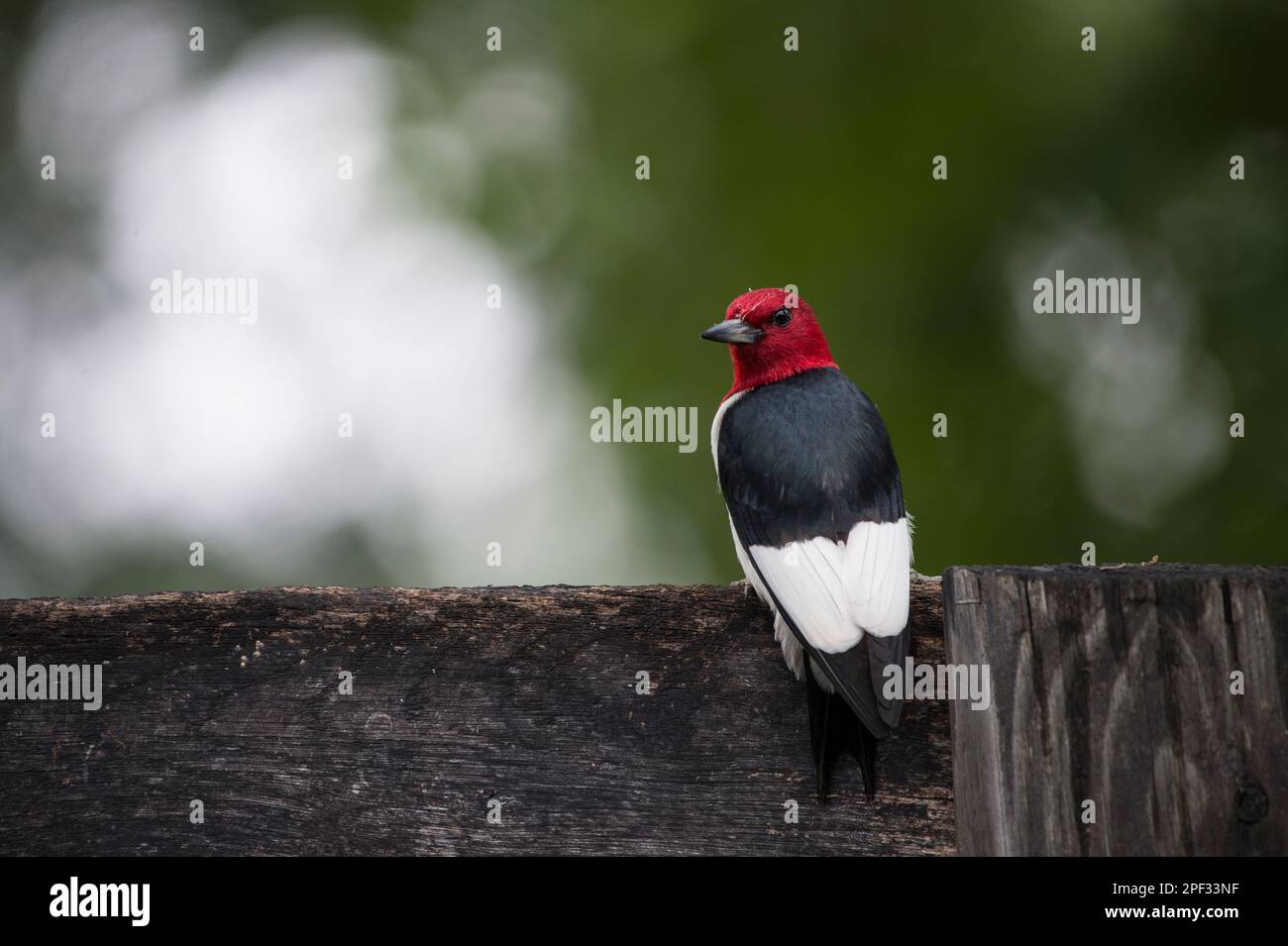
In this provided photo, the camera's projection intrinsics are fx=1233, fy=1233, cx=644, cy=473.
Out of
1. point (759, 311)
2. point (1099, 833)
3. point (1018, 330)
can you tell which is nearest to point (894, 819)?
point (1099, 833)

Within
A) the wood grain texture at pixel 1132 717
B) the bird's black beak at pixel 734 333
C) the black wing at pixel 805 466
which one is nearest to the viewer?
the wood grain texture at pixel 1132 717

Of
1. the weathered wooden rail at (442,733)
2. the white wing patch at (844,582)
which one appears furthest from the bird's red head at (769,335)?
the weathered wooden rail at (442,733)

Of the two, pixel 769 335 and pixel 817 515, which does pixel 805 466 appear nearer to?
pixel 817 515

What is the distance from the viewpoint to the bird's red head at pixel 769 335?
3.82 m

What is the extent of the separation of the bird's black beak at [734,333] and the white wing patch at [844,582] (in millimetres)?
1225

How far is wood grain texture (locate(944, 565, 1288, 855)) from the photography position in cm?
163

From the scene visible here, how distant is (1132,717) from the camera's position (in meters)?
1.66

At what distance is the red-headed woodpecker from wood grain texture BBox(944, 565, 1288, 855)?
247mm

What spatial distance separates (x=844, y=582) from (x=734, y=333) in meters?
1.63

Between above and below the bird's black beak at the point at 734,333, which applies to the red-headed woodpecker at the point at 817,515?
below

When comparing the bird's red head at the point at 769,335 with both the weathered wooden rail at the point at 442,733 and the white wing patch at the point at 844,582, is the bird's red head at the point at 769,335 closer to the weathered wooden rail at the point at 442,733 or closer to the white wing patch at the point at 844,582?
the white wing patch at the point at 844,582

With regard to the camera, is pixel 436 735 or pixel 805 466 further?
pixel 805 466

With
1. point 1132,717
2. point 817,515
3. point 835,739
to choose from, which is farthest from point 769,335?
point 1132,717

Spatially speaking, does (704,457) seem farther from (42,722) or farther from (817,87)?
(42,722)
